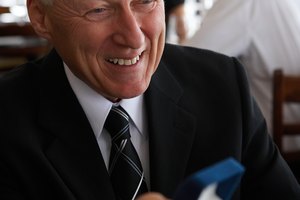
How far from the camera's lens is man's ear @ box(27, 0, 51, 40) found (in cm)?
97

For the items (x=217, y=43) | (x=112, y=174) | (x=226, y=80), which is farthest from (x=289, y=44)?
(x=112, y=174)

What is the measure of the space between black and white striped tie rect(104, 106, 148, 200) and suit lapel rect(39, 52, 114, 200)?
0.02 meters

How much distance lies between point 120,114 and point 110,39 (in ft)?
0.58

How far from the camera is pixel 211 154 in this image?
1.10m

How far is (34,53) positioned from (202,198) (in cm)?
286

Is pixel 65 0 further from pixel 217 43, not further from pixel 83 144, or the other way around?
pixel 217 43

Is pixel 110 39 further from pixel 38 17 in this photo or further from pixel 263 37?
pixel 263 37

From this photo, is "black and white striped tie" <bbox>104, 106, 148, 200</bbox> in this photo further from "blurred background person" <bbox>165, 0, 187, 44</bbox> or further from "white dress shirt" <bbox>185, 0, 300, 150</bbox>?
"blurred background person" <bbox>165, 0, 187, 44</bbox>

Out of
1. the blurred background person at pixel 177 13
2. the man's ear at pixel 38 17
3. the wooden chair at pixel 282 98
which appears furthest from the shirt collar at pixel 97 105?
the blurred background person at pixel 177 13

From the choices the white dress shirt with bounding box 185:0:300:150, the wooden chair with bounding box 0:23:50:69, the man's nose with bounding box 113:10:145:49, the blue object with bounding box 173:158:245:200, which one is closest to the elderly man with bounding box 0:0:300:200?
the man's nose with bounding box 113:10:145:49

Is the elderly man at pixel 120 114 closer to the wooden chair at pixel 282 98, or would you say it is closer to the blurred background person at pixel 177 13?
the wooden chair at pixel 282 98

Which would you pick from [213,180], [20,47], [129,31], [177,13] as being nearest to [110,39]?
[129,31]

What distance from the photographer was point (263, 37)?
2100 millimetres

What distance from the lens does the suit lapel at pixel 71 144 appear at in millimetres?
985
